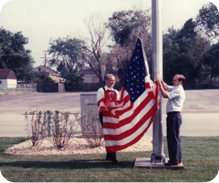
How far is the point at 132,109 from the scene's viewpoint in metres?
5.61

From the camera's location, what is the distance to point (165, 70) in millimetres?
58344

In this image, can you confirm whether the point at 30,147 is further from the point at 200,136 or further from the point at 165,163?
the point at 200,136

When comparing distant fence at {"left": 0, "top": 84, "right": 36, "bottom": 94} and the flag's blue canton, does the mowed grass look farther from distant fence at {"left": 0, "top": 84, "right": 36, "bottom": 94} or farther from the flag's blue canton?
distant fence at {"left": 0, "top": 84, "right": 36, "bottom": 94}

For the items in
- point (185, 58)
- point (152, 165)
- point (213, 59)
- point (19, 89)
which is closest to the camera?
point (152, 165)

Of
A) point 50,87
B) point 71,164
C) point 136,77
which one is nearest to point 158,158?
point 136,77

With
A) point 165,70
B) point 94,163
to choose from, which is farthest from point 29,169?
point 165,70

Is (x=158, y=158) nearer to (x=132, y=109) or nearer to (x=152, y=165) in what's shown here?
(x=152, y=165)

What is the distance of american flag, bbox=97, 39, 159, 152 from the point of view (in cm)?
548

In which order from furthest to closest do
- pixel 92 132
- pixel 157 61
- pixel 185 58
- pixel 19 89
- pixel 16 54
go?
pixel 16 54 < pixel 185 58 < pixel 19 89 < pixel 92 132 < pixel 157 61

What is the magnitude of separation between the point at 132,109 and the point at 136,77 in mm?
661

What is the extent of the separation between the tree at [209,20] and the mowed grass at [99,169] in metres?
62.3

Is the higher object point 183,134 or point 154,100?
point 154,100

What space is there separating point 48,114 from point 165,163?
3.92 m

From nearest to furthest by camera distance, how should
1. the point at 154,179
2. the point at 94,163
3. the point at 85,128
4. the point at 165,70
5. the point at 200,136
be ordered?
the point at 154,179
the point at 94,163
the point at 85,128
the point at 200,136
the point at 165,70
